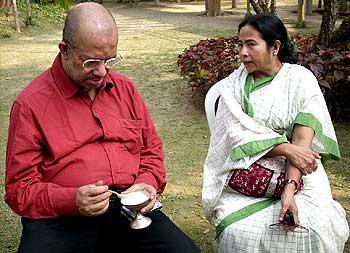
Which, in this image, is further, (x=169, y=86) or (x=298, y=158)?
(x=169, y=86)

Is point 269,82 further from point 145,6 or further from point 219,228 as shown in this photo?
point 145,6

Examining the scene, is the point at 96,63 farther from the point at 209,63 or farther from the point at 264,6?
the point at 209,63

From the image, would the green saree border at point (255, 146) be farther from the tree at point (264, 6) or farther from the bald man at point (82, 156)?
the tree at point (264, 6)

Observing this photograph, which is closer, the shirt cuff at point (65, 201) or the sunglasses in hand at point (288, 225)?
the shirt cuff at point (65, 201)

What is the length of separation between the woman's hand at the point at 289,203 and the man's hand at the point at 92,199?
3.11 feet

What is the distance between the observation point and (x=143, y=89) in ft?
25.9

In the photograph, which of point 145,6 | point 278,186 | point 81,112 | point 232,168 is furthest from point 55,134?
point 145,6

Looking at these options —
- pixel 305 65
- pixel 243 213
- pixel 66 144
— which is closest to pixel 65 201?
pixel 66 144

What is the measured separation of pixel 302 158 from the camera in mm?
2770

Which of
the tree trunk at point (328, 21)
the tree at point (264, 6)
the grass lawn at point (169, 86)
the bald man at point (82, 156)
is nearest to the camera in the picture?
the bald man at point (82, 156)

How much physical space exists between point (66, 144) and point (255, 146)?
1025mm

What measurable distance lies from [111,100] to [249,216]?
94cm

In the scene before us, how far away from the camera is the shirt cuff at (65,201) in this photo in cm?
228

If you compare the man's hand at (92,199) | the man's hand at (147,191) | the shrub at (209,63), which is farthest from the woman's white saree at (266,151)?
the shrub at (209,63)
